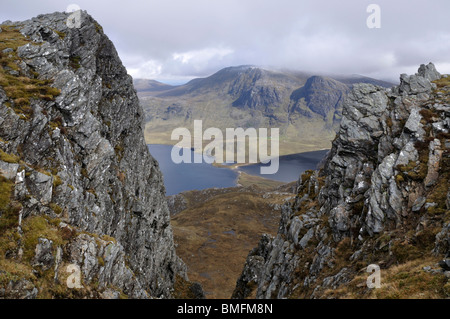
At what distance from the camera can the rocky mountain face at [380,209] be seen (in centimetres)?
1692

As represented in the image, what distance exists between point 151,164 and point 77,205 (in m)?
34.4

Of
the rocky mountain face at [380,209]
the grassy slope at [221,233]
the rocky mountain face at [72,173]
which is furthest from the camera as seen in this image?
the grassy slope at [221,233]

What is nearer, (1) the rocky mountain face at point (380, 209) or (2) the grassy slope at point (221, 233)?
(1) the rocky mountain face at point (380, 209)

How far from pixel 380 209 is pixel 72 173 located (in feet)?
106

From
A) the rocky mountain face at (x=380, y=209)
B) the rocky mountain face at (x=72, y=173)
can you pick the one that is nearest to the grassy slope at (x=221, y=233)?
the rocky mountain face at (x=72, y=173)

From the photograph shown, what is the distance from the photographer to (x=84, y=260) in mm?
20328

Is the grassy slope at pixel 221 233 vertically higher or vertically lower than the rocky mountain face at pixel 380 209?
lower

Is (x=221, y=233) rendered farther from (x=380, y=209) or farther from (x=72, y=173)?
(x=380, y=209)

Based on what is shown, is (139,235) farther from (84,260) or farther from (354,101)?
(354,101)

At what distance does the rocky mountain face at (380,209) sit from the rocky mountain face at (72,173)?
1915 centimetres

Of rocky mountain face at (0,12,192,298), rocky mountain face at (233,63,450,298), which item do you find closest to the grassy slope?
rocky mountain face at (0,12,192,298)

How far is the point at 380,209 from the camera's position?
23.2 metres

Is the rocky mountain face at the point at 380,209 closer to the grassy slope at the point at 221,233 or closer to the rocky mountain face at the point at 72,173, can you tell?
the rocky mountain face at the point at 72,173
